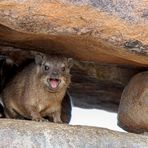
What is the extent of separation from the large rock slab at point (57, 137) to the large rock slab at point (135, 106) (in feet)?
3.06

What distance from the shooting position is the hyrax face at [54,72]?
7174 millimetres

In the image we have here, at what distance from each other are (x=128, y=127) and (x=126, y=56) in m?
1.64

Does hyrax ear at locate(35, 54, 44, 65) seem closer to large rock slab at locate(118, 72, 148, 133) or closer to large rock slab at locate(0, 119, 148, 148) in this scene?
large rock slab at locate(0, 119, 148, 148)

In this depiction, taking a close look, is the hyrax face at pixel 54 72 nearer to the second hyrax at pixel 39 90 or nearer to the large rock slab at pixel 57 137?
the second hyrax at pixel 39 90

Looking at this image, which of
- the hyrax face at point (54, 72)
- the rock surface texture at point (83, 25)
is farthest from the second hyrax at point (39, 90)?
the rock surface texture at point (83, 25)

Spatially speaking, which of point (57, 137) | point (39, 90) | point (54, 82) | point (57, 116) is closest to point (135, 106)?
point (57, 116)

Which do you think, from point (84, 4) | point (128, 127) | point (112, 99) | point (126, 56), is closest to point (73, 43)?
point (126, 56)

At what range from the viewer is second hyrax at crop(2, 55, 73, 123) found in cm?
725

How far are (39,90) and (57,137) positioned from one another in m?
1.38

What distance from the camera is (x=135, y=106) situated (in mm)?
7637

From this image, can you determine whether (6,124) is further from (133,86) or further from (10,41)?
(133,86)

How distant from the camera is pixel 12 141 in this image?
19.9 ft

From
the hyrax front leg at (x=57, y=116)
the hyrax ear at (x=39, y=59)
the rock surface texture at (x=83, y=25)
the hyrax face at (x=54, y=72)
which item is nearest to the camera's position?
the rock surface texture at (x=83, y=25)

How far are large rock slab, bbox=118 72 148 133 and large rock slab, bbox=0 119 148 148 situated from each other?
3.06 ft
